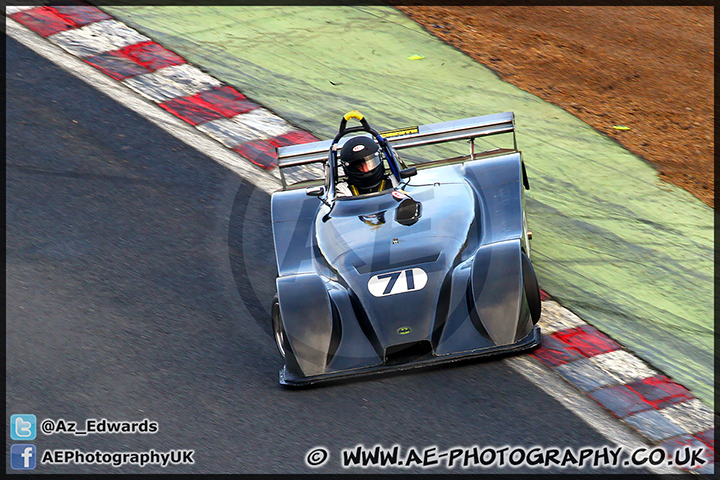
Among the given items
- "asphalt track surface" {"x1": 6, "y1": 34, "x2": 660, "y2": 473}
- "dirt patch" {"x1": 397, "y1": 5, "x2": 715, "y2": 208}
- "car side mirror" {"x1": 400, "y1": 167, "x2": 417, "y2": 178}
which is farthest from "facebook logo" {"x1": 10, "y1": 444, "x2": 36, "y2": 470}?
"dirt patch" {"x1": 397, "y1": 5, "x2": 715, "y2": 208}

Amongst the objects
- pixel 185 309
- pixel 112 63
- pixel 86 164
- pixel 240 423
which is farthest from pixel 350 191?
pixel 112 63

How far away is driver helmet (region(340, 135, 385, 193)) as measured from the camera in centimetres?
691

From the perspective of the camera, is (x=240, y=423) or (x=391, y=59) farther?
(x=391, y=59)

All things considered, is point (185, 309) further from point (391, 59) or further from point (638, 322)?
point (391, 59)

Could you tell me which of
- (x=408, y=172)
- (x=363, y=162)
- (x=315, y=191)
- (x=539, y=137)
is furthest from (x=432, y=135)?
(x=539, y=137)

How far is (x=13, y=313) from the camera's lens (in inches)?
283

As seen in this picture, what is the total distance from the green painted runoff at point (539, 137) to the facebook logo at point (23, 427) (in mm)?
4108

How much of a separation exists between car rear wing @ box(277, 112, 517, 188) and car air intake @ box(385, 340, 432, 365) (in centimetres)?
210

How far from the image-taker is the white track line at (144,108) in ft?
29.5

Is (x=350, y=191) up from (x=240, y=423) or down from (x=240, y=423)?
up

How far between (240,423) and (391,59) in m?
5.96

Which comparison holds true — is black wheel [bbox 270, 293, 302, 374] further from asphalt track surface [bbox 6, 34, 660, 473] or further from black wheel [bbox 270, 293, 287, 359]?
asphalt track surface [bbox 6, 34, 660, 473]

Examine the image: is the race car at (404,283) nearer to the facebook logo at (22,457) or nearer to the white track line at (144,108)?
the facebook logo at (22,457)

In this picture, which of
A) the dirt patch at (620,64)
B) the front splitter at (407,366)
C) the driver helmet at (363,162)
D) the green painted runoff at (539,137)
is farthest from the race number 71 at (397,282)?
the dirt patch at (620,64)
